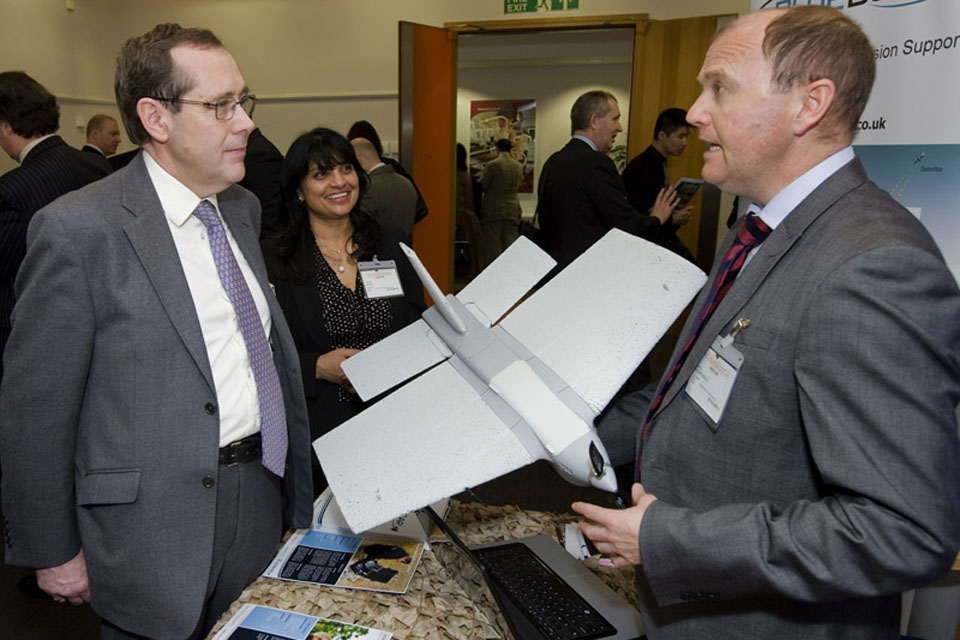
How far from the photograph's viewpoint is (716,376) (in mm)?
959

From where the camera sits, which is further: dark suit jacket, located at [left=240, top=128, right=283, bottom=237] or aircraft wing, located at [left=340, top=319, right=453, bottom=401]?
dark suit jacket, located at [left=240, top=128, right=283, bottom=237]

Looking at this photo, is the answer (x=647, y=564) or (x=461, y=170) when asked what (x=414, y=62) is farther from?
(x=647, y=564)

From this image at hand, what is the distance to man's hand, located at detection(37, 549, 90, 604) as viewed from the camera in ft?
4.09

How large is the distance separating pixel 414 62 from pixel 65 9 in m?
4.12

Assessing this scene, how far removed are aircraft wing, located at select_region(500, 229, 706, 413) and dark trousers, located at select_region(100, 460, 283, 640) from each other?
0.68m

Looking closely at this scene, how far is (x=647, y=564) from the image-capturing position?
0.92 metres

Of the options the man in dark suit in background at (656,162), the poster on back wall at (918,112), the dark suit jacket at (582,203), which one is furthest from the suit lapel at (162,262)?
the man in dark suit in background at (656,162)

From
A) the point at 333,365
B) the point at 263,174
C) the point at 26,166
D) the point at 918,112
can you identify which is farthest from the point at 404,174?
the point at 918,112

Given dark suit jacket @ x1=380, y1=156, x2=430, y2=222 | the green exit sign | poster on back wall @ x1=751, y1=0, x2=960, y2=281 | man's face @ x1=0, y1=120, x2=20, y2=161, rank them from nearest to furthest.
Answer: poster on back wall @ x1=751, y1=0, x2=960, y2=281
man's face @ x1=0, y1=120, x2=20, y2=161
dark suit jacket @ x1=380, y1=156, x2=430, y2=222
the green exit sign

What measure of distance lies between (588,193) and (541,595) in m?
2.89

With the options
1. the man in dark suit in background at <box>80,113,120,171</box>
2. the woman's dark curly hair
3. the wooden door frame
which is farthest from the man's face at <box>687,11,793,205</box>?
the man in dark suit in background at <box>80,113,120,171</box>

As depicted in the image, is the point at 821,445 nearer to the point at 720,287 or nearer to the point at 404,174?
the point at 720,287

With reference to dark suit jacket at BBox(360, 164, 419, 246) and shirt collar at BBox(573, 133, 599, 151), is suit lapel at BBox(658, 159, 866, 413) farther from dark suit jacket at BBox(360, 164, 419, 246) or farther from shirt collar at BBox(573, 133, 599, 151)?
dark suit jacket at BBox(360, 164, 419, 246)

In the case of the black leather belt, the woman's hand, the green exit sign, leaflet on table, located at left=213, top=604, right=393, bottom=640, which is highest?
the green exit sign
